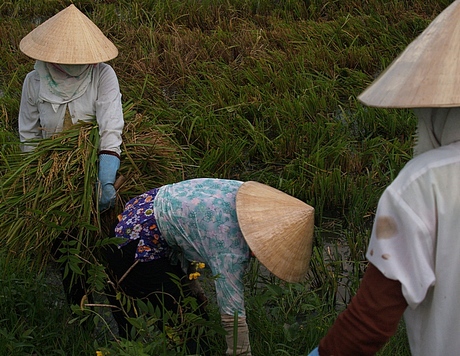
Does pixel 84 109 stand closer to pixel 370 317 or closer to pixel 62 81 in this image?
pixel 62 81

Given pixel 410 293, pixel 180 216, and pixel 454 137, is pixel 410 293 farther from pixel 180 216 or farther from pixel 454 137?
pixel 180 216

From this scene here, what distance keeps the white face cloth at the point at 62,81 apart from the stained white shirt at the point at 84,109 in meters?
0.02

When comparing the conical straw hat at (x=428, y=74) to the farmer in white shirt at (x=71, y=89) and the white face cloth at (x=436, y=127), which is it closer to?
the white face cloth at (x=436, y=127)

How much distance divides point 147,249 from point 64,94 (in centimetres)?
76

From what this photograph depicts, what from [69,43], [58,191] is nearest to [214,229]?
[58,191]

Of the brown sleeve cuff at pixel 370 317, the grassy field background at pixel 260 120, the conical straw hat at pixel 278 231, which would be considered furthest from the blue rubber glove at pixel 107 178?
the brown sleeve cuff at pixel 370 317

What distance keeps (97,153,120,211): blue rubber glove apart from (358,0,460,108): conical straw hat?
146 cm

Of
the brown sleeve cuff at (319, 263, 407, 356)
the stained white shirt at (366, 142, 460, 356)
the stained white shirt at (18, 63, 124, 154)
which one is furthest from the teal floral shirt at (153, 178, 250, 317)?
the stained white shirt at (366, 142, 460, 356)

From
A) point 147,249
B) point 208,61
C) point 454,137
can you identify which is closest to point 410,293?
point 454,137

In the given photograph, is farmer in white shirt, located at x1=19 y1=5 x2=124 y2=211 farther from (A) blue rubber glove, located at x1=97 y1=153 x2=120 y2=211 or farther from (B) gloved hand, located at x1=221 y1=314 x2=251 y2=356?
(B) gloved hand, located at x1=221 y1=314 x2=251 y2=356

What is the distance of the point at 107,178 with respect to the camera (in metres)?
2.78

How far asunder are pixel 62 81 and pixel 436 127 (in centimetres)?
176

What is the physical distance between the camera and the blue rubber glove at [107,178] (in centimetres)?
279

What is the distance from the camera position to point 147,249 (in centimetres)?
251
